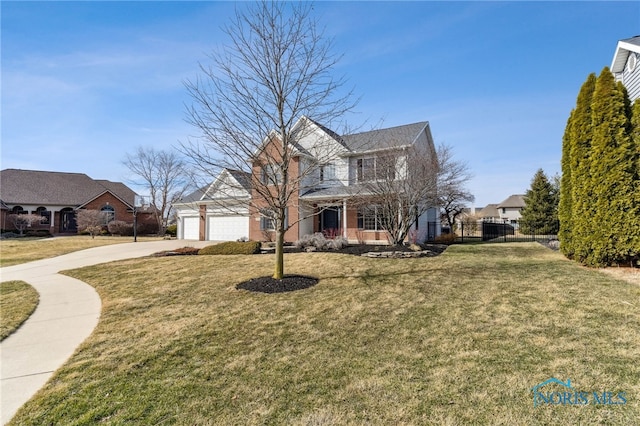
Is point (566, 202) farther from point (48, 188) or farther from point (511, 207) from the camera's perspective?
point (511, 207)

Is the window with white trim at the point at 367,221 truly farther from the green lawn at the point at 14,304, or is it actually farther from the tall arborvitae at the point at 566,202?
the green lawn at the point at 14,304

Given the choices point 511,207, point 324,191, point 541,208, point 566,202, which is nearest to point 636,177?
point 566,202

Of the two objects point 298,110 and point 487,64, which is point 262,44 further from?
point 487,64

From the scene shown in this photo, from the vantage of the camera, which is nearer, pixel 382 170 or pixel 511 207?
pixel 382 170

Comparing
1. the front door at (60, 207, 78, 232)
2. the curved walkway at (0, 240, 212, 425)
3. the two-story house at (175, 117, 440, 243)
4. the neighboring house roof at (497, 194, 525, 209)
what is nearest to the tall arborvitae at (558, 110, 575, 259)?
the two-story house at (175, 117, 440, 243)

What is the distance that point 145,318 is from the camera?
5941 mm

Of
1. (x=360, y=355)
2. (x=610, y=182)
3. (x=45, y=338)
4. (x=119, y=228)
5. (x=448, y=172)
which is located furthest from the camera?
(x=119, y=228)

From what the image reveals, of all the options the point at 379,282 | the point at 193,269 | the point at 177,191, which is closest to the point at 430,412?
the point at 379,282

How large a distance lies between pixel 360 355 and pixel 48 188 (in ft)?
145

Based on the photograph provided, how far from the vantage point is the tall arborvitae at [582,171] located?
336 inches

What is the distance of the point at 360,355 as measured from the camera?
3.98 m

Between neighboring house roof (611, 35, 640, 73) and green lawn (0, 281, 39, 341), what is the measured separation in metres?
20.2

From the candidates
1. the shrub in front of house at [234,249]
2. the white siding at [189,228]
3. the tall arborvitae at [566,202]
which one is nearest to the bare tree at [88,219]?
the white siding at [189,228]

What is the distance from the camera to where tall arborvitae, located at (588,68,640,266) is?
7711 millimetres
